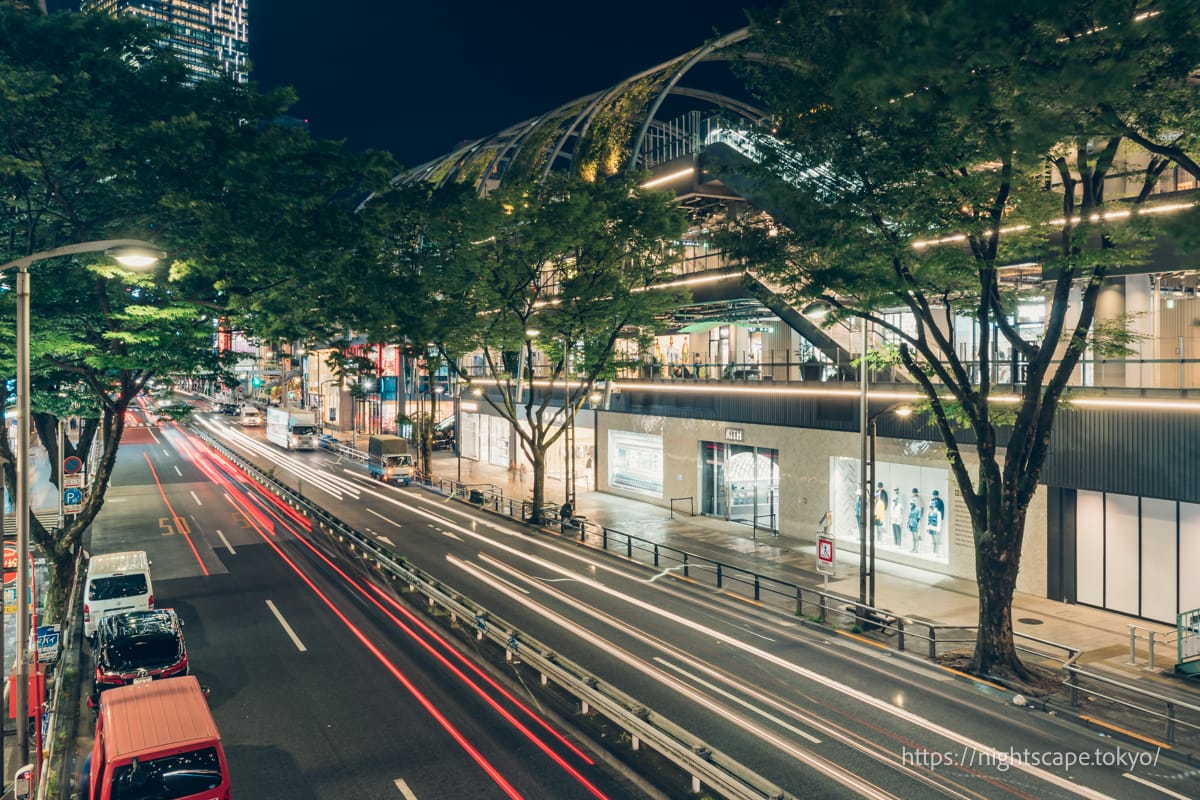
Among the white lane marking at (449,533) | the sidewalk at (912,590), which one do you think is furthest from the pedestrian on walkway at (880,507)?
the white lane marking at (449,533)

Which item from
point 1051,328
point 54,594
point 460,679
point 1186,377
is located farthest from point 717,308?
point 54,594

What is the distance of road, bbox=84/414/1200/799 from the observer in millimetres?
11602

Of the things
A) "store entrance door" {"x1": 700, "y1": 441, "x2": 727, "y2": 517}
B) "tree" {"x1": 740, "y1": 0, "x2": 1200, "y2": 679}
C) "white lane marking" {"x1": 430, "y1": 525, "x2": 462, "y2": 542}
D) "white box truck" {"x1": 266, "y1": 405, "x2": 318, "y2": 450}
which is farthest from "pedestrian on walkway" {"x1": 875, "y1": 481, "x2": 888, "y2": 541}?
"white box truck" {"x1": 266, "y1": 405, "x2": 318, "y2": 450}

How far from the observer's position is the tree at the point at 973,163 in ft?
33.3

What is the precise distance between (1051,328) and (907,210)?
12.7 ft

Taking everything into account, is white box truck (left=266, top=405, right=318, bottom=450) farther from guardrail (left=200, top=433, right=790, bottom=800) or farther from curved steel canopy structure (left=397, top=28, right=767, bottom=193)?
guardrail (left=200, top=433, right=790, bottom=800)

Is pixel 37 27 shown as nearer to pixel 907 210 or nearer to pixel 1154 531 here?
pixel 907 210

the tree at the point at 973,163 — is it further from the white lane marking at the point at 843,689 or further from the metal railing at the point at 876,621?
the white lane marking at the point at 843,689

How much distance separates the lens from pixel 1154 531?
19812 millimetres

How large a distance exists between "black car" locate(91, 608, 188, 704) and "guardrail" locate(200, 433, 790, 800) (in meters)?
6.10

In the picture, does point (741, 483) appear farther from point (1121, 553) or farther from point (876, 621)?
point (1121, 553)

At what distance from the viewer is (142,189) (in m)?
14.4

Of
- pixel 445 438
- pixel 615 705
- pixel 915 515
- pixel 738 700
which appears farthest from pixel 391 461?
pixel 615 705

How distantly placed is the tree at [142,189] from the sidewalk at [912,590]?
1761cm
